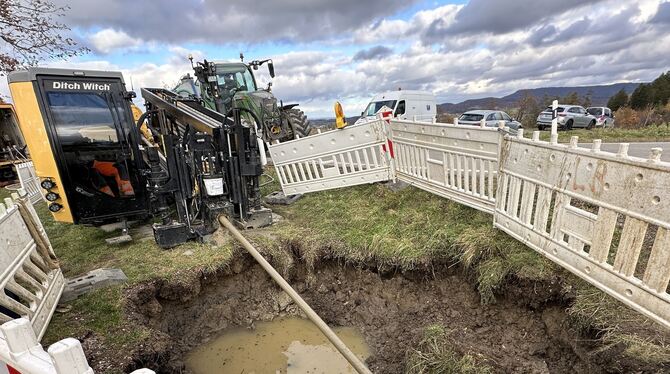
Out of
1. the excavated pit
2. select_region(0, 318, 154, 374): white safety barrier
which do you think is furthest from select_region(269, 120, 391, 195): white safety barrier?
select_region(0, 318, 154, 374): white safety barrier

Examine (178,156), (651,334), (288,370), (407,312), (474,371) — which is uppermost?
(178,156)

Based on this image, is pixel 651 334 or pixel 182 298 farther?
pixel 182 298

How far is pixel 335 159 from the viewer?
6.25 metres

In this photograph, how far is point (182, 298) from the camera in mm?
4277

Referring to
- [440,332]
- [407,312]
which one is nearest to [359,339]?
[407,312]

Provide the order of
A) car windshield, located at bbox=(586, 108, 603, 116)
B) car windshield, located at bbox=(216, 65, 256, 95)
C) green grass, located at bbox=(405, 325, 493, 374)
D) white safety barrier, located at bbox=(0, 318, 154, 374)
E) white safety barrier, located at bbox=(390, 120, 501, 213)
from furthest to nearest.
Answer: car windshield, located at bbox=(586, 108, 603, 116) → car windshield, located at bbox=(216, 65, 256, 95) → white safety barrier, located at bbox=(390, 120, 501, 213) → green grass, located at bbox=(405, 325, 493, 374) → white safety barrier, located at bbox=(0, 318, 154, 374)

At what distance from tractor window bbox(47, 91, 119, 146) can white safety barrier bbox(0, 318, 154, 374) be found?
4.17 m

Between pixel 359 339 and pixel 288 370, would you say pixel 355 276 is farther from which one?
pixel 288 370

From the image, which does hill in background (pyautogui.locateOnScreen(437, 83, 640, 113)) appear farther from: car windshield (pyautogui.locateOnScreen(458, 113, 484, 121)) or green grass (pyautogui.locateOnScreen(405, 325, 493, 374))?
green grass (pyautogui.locateOnScreen(405, 325, 493, 374))

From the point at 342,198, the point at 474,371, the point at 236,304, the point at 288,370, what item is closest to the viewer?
the point at 474,371

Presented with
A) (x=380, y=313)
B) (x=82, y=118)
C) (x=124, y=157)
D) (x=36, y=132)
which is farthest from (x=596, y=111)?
(x=36, y=132)

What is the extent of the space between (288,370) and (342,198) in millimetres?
3261

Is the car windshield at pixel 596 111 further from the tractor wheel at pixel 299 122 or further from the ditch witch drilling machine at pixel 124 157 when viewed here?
the ditch witch drilling machine at pixel 124 157

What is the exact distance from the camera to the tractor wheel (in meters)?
10.0
